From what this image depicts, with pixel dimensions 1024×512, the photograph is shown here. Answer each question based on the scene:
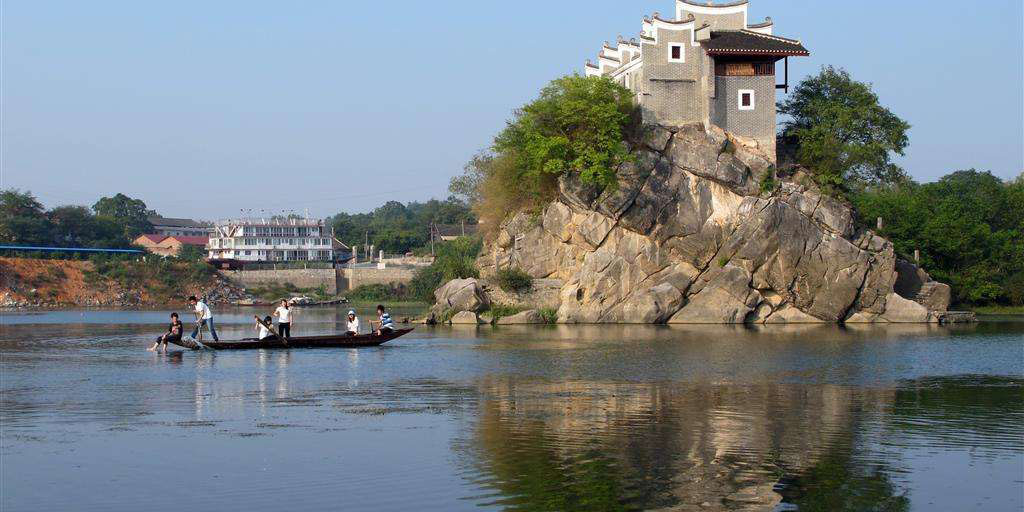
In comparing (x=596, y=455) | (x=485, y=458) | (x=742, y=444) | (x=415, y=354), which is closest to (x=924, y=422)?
(x=742, y=444)

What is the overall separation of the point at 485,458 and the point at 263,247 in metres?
123

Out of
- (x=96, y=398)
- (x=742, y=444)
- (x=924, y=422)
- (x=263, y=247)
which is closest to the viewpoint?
(x=742, y=444)

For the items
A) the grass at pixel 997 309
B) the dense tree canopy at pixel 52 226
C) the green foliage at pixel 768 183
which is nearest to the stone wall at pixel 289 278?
the dense tree canopy at pixel 52 226

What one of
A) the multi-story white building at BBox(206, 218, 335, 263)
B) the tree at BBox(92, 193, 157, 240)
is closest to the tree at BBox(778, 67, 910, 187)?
the multi-story white building at BBox(206, 218, 335, 263)

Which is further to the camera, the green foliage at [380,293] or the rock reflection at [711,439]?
the green foliage at [380,293]

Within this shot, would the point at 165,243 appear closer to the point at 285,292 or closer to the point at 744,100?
the point at 285,292

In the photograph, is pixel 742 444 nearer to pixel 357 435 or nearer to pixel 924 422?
pixel 924 422

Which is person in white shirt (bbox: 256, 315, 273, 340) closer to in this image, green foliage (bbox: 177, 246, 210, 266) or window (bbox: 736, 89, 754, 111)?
window (bbox: 736, 89, 754, 111)

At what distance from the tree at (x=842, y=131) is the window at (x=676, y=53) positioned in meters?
8.60

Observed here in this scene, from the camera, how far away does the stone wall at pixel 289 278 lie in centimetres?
10912

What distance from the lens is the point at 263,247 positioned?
136125mm

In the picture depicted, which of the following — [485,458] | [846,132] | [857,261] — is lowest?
[485,458]

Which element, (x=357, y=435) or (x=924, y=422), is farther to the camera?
(x=924, y=422)

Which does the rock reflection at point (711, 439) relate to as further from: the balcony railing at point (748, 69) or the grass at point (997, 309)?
the grass at point (997, 309)
